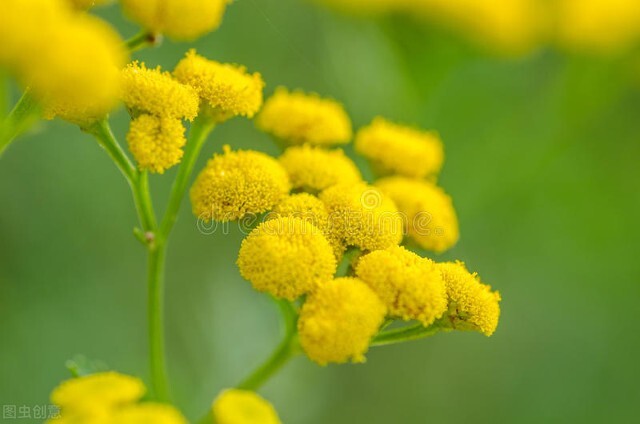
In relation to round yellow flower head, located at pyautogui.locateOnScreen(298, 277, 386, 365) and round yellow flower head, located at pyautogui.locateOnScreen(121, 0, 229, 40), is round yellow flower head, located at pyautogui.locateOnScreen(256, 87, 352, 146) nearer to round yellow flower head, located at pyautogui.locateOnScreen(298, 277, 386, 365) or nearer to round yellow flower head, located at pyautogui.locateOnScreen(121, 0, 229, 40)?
round yellow flower head, located at pyautogui.locateOnScreen(121, 0, 229, 40)

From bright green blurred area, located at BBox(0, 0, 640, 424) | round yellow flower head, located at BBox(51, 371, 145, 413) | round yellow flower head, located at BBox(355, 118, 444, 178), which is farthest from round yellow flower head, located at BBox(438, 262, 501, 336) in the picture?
bright green blurred area, located at BBox(0, 0, 640, 424)

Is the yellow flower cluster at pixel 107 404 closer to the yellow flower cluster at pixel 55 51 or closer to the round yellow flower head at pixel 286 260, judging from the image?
the round yellow flower head at pixel 286 260

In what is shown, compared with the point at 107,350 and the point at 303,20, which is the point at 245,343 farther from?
the point at 303,20

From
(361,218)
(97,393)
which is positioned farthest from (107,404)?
(361,218)

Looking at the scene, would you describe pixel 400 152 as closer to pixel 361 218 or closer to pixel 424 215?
pixel 424 215

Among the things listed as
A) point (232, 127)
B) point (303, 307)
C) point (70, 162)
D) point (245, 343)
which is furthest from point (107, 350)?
point (303, 307)

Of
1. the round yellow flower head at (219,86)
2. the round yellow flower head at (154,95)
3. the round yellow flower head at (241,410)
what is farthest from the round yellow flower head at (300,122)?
the round yellow flower head at (241,410)
